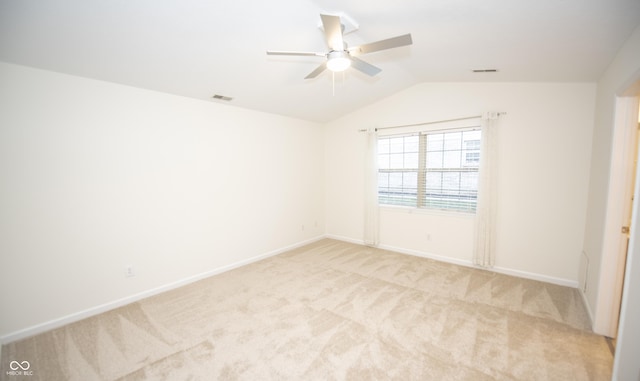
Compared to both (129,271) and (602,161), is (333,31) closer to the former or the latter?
(602,161)

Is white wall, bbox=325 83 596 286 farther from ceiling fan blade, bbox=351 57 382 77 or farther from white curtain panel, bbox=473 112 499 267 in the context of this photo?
ceiling fan blade, bbox=351 57 382 77

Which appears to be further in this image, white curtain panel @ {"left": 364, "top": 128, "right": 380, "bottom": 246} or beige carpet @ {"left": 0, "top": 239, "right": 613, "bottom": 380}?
white curtain panel @ {"left": 364, "top": 128, "right": 380, "bottom": 246}

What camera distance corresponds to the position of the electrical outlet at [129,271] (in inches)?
116

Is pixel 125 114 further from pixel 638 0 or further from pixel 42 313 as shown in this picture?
pixel 638 0

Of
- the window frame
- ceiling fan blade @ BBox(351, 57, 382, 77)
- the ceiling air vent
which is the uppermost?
the ceiling air vent

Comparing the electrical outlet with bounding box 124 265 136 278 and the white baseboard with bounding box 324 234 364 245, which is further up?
the electrical outlet with bounding box 124 265 136 278

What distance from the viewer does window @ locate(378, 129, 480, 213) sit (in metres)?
3.96

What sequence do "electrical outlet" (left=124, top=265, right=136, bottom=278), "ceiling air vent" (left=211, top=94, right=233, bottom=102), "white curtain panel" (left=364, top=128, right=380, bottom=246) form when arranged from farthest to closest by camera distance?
"white curtain panel" (left=364, top=128, right=380, bottom=246)
"ceiling air vent" (left=211, top=94, right=233, bottom=102)
"electrical outlet" (left=124, top=265, right=136, bottom=278)

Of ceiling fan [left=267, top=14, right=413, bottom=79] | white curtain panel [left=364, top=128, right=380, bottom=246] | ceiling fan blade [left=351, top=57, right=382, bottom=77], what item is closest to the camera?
ceiling fan [left=267, top=14, right=413, bottom=79]

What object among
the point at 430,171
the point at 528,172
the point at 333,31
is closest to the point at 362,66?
the point at 333,31

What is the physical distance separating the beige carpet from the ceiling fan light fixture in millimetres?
2379

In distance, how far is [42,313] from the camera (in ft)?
8.06

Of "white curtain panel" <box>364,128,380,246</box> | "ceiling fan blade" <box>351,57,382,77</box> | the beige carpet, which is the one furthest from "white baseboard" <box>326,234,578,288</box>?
"ceiling fan blade" <box>351,57,382,77</box>

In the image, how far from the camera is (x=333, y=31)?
1.79 m
